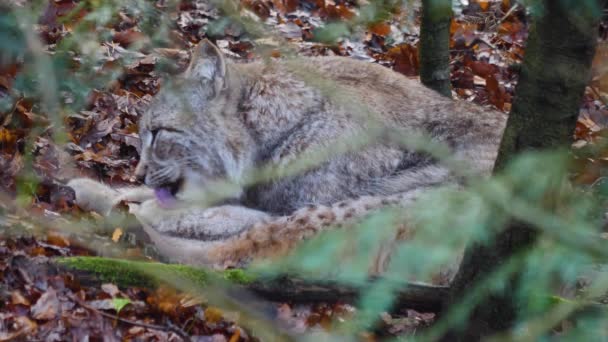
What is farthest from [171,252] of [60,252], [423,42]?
[423,42]

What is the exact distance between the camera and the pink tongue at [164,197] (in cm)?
450

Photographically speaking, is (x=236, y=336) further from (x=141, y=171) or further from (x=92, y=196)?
(x=92, y=196)

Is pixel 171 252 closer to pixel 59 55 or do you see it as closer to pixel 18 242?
pixel 18 242

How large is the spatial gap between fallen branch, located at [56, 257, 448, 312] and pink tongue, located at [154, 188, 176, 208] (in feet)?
4.23

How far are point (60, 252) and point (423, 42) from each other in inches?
119

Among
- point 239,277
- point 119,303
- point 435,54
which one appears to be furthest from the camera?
point 435,54

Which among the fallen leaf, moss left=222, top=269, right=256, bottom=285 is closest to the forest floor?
the fallen leaf

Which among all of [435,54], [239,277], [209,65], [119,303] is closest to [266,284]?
[239,277]

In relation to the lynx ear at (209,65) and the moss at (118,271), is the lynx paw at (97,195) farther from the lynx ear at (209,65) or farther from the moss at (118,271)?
the moss at (118,271)

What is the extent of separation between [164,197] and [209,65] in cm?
85

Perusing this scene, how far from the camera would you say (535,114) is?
2.40 meters

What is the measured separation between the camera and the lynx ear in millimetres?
4242

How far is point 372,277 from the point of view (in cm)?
210

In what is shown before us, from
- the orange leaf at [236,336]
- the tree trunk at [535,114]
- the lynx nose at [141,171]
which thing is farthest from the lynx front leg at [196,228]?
the tree trunk at [535,114]
